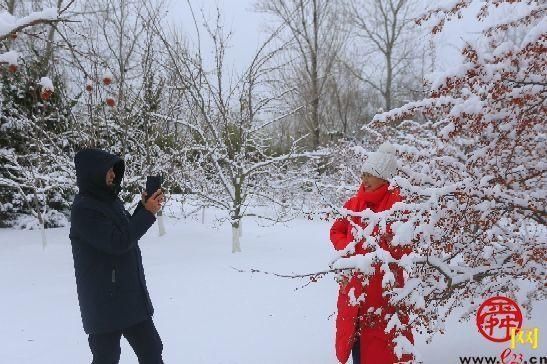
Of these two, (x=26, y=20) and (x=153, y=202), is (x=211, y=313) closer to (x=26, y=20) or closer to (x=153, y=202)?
(x=153, y=202)

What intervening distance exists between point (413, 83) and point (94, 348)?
2347cm

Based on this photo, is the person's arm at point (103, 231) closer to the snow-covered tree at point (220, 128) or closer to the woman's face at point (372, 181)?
the woman's face at point (372, 181)

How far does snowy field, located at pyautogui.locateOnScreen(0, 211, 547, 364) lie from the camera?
3395mm

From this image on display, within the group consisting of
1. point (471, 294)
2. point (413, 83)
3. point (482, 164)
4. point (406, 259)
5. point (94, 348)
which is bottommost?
point (94, 348)

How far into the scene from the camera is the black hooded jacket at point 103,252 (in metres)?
2.33

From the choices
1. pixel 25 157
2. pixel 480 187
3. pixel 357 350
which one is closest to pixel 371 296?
pixel 357 350

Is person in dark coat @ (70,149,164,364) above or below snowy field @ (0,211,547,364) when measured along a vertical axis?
above

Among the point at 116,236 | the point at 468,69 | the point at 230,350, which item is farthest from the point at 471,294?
the point at 116,236

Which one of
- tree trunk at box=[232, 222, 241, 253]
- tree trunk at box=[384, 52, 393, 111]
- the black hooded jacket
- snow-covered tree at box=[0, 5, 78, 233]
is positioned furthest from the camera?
tree trunk at box=[384, 52, 393, 111]

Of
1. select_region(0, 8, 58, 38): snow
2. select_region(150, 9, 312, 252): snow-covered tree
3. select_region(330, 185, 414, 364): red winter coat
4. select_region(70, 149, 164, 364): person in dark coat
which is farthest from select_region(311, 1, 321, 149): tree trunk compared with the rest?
select_region(0, 8, 58, 38): snow

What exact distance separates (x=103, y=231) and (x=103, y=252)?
0.12m

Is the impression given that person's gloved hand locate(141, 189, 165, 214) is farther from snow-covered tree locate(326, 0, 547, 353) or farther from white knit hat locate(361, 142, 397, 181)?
white knit hat locate(361, 142, 397, 181)

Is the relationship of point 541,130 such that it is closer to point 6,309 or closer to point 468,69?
point 468,69

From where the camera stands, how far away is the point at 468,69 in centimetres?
216
